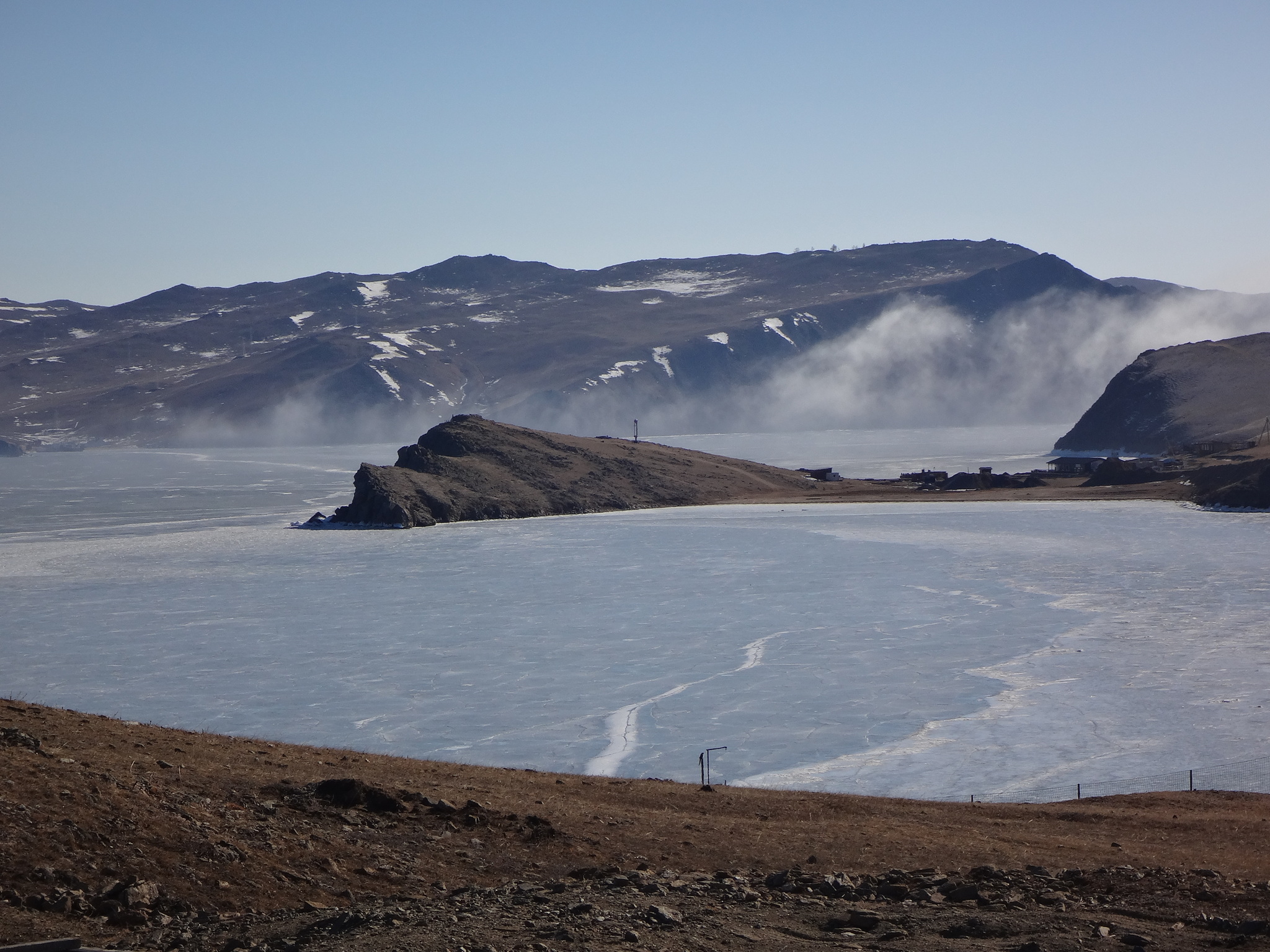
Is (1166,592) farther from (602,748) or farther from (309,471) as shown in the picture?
(309,471)

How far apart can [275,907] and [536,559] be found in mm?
37348

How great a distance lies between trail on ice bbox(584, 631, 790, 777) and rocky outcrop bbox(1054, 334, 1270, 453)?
285 ft

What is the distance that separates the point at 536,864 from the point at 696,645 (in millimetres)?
17538

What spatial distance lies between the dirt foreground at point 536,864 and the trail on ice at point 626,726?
12.8 feet

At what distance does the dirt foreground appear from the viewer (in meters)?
7.74

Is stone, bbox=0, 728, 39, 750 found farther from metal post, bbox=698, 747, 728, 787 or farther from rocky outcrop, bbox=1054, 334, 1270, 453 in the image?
rocky outcrop, bbox=1054, 334, 1270, 453

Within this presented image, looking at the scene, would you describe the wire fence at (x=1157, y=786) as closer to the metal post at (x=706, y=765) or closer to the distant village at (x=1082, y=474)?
the metal post at (x=706, y=765)

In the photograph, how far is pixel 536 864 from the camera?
1003cm

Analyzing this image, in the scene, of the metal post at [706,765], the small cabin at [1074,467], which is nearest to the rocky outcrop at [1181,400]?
the small cabin at [1074,467]

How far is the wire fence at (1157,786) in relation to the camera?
16.0m

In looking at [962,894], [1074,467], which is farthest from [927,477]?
[962,894]

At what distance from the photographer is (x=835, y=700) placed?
21.8m

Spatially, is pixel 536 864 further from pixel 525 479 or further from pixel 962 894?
pixel 525 479

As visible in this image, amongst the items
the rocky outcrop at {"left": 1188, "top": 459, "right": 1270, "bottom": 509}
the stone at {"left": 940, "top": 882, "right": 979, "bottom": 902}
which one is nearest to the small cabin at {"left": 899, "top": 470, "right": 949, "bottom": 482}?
the rocky outcrop at {"left": 1188, "top": 459, "right": 1270, "bottom": 509}
